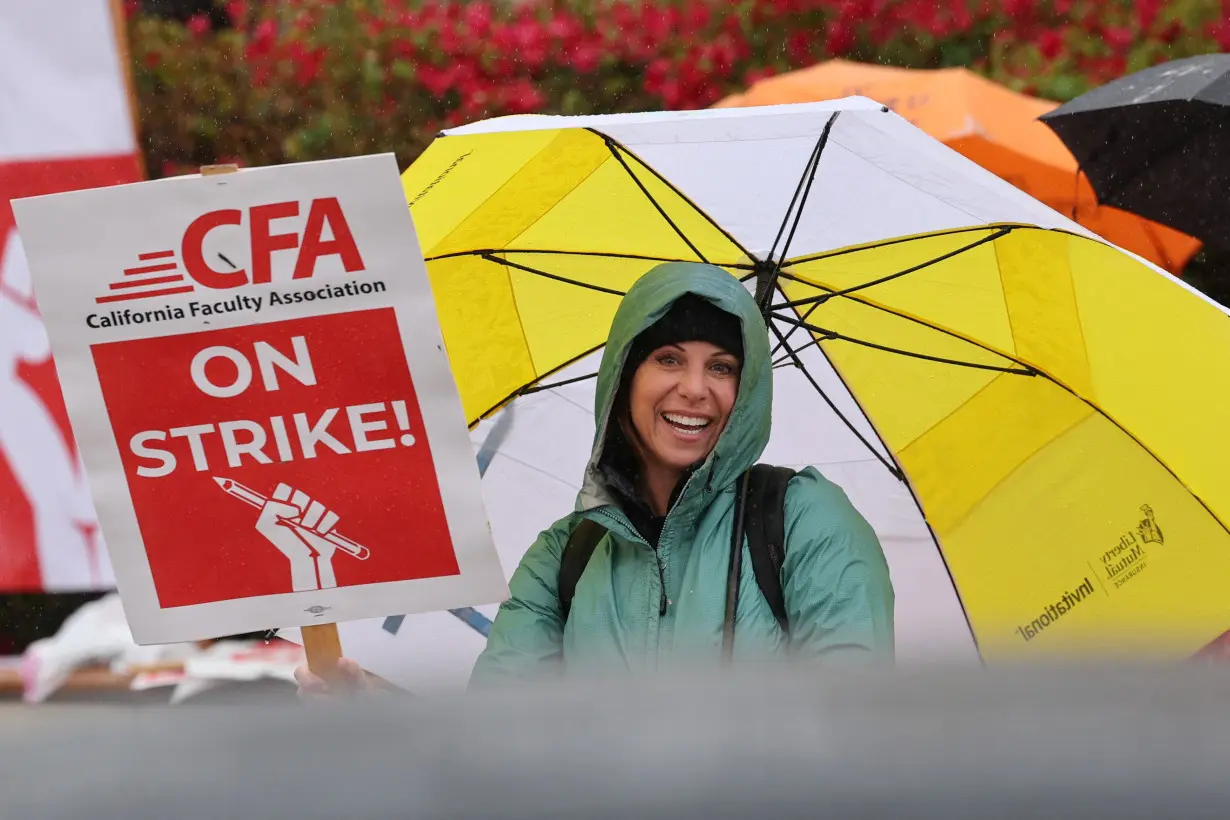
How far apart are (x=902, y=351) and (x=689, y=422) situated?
88 centimetres

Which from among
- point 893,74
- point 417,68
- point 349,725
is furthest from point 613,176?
point 417,68

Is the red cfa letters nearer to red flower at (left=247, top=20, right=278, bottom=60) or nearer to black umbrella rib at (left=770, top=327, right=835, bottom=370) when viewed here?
black umbrella rib at (left=770, top=327, right=835, bottom=370)

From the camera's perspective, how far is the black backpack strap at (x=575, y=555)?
250 centimetres

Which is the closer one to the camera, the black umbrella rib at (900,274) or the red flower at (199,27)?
the black umbrella rib at (900,274)

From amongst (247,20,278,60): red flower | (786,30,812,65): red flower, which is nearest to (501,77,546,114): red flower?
(247,20,278,60): red flower

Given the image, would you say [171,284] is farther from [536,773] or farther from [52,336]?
[536,773]

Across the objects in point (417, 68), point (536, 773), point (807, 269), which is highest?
point (417, 68)

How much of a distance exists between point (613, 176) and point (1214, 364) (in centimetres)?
128

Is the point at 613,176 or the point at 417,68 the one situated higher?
the point at 417,68

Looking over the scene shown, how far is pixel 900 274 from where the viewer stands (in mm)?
3209

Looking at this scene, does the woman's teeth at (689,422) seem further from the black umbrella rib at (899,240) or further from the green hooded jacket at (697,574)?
the black umbrella rib at (899,240)

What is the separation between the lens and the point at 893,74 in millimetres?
6703

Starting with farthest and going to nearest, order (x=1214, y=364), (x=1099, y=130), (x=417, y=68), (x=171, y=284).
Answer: (x=417, y=68)
(x=1099, y=130)
(x=1214, y=364)
(x=171, y=284)

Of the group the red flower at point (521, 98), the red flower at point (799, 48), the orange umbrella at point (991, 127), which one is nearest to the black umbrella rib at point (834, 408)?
the orange umbrella at point (991, 127)
